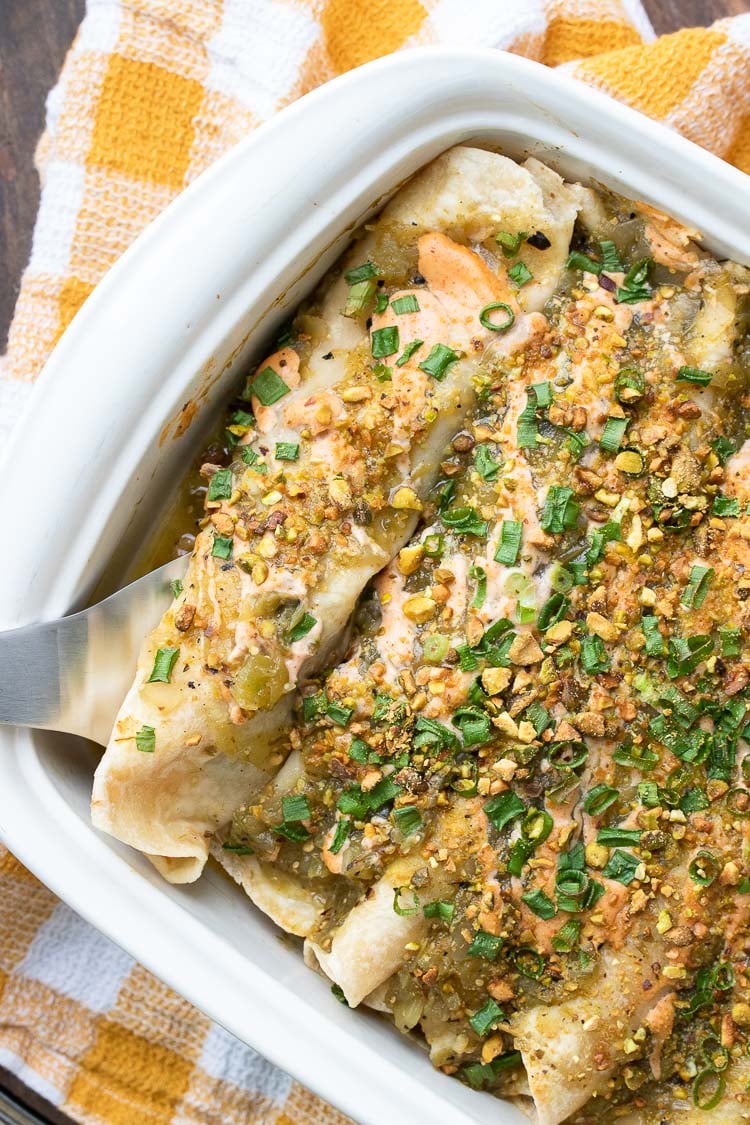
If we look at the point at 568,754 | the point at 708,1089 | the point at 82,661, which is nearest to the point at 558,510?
the point at 568,754

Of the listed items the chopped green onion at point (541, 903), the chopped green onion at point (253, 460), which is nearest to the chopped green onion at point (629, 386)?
the chopped green onion at point (253, 460)

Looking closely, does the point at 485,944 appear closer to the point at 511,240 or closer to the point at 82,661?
the point at 82,661

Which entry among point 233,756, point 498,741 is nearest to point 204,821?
point 233,756

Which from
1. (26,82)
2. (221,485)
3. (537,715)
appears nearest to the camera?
(537,715)

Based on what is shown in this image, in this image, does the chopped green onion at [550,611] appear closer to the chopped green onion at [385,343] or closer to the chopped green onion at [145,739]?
the chopped green onion at [385,343]

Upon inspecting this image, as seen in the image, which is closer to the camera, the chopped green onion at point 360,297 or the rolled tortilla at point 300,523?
the rolled tortilla at point 300,523
